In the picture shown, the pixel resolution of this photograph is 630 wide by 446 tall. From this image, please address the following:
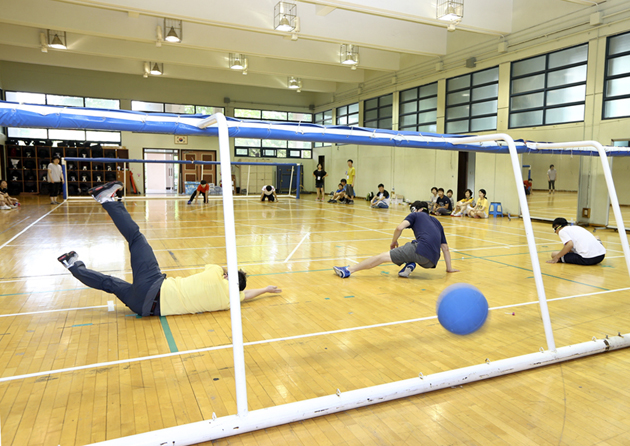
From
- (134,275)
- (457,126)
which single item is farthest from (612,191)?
(457,126)

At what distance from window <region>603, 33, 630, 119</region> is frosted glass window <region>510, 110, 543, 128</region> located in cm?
242

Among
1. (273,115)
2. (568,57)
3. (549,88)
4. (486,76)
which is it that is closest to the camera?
(568,57)

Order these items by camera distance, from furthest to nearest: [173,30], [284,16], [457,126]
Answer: [457,126] < [173,30] < [284,16]

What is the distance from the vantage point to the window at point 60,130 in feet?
80.9

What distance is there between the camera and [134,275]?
4883 mm

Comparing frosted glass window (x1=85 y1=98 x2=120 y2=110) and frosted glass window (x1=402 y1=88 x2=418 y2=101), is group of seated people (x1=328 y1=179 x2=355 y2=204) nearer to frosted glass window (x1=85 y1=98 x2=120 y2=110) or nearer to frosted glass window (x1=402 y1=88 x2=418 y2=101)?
frosted glass window (x1=402 y1=88 x2=418 y2=101)

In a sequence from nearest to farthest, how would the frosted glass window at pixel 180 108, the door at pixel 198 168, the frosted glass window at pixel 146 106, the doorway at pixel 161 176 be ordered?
1. the frosted glass window at pixel 146 106
2. the frosted glass window at pixel 180 108
3. the door at pixel 198 168
4. the doorway at pixel 161 176

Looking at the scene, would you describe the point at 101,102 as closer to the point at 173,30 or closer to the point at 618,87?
the point at 173,30

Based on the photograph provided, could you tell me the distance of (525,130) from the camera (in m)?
16.3

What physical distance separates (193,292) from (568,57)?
15.2 meters

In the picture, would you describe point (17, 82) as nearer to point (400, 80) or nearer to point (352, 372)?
point (400, 80)

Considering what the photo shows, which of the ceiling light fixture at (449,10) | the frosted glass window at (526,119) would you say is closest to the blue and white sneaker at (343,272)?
the ceiling light fixture at (449,10)

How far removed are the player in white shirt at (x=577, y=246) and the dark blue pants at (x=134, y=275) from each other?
700 centimetres

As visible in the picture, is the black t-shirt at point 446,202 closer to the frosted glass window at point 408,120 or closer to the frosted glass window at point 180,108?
the frosted glass window at point 408,120
